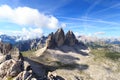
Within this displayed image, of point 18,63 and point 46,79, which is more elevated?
point 18,63

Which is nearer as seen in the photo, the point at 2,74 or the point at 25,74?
the point at 25,74

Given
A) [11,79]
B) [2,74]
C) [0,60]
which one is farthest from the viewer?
[0,60]

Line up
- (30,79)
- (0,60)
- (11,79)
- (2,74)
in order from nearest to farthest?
(30,79) < (11,79) < (2,74) < (0,60)

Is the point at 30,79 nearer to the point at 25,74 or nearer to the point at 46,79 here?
the point at 25,74

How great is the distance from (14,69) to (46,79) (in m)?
21.5

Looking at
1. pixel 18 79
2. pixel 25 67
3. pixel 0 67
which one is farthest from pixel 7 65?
pixel 18 79

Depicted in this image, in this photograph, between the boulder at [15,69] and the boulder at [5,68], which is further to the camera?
the boulder at [5,68]

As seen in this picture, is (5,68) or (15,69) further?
(5,68)

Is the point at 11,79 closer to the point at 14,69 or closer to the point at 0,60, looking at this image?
the point at 14,69

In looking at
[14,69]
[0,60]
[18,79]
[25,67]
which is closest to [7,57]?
[0,60]

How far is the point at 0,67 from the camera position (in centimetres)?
12912

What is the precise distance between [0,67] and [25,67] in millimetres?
17710

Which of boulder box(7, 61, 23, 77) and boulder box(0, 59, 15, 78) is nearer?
boulder box(7, 61, 23, 77)

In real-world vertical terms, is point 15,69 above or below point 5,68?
above
